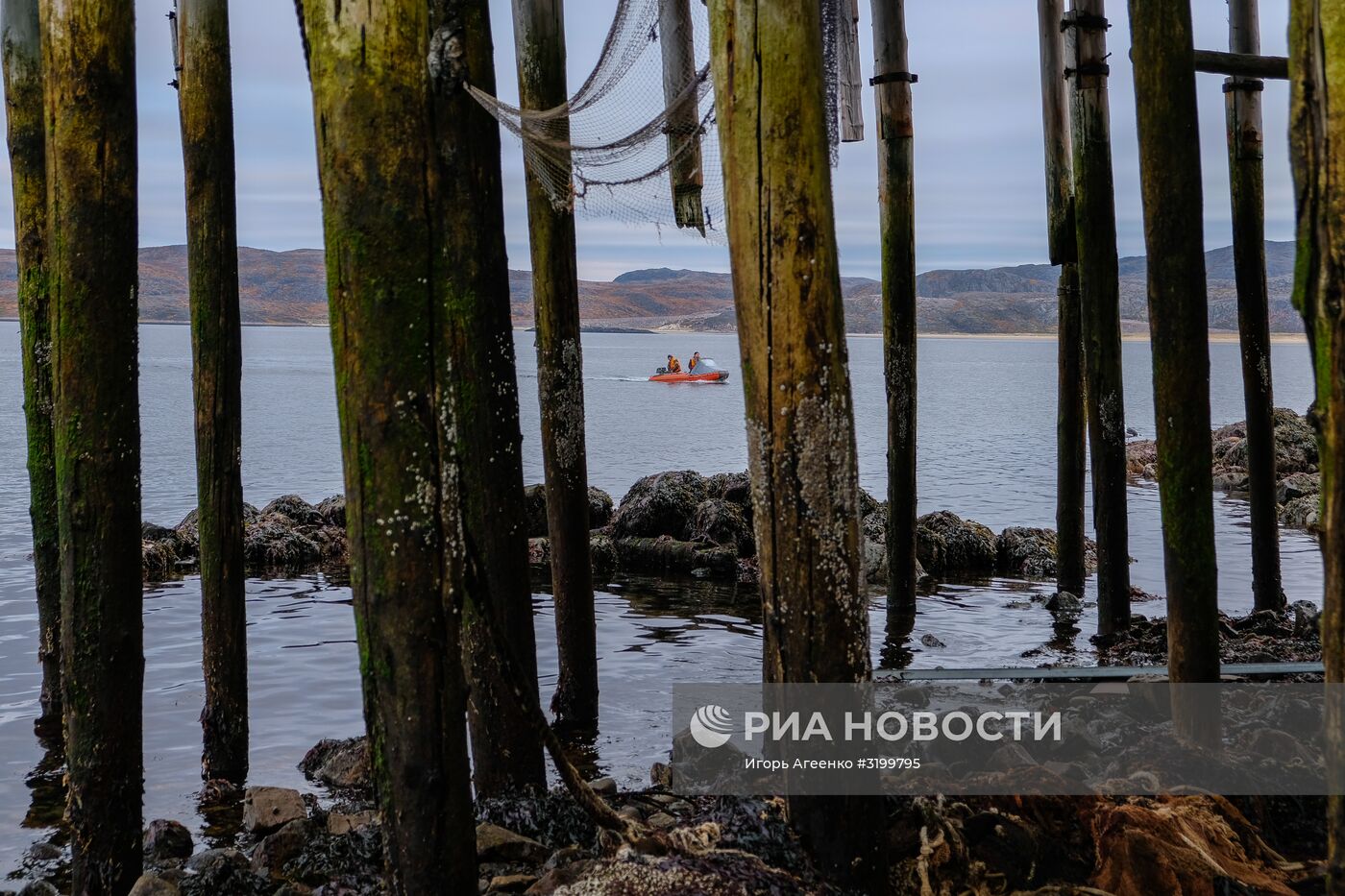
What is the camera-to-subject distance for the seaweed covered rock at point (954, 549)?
49.3 ft

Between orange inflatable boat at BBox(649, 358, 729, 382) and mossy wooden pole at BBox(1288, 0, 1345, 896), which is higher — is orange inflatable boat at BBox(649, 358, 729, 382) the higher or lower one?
the higher one

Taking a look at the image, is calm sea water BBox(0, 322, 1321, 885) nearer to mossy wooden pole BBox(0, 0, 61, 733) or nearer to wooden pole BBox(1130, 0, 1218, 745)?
→ mossy wooden pole BBox(0, 0, 61, 733)

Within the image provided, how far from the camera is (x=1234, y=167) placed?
9945 millimetres

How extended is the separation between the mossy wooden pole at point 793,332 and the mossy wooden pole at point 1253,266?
6.53m

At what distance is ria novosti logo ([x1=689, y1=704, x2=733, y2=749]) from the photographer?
6.39 meters

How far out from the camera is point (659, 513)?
53.5 ft

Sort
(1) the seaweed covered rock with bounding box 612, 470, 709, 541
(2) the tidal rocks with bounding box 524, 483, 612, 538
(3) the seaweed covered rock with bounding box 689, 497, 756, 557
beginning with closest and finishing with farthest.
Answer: (3) the seaweed covered rock with bounding box 689, 497, 756, 557 < (1) the seaweed covered rock with bounding box 612, 470, 709, 541 < (2) the tidal rocks with bounding box 524, 483, 612, 538

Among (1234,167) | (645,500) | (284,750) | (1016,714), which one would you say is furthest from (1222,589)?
(284,750)

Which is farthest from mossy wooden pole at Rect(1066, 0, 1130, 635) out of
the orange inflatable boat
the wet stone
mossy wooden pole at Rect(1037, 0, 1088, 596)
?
the orange inflatable boat

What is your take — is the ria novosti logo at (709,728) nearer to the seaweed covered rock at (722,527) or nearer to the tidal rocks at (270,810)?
the tidal rocks at (270,810)

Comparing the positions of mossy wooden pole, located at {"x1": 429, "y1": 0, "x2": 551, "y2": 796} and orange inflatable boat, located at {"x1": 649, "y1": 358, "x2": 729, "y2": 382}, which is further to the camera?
orange inflatable boat, located at {"x1": 649, "y1": 358, "x2": 729, "y2": 382}

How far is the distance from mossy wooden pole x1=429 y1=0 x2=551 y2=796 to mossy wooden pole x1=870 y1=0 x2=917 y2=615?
430cm

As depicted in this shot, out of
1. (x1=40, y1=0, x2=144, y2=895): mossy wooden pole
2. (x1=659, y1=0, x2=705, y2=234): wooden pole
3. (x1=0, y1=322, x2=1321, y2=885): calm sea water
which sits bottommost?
(x1=0, y1=322, x2=1321, y2=885): calm sea water

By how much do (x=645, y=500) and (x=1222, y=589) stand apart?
6.99 metres
